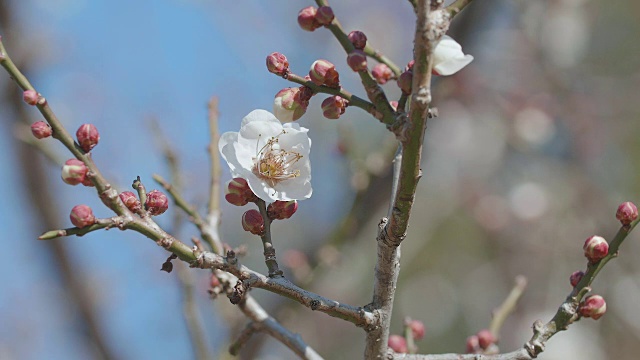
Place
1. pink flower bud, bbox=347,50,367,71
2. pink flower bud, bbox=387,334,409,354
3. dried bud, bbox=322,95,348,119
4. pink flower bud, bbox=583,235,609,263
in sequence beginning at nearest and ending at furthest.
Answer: pink flower bud, bbox=347,50,367,71
dried bud, bbox=322,95,348,119
pink flower bud, bbox=583,235,609,263
pink flower bud, bbox=387,334,409,354

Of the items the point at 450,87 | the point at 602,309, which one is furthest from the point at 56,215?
the point at 602,309

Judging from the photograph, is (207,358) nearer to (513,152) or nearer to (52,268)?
(52,268)

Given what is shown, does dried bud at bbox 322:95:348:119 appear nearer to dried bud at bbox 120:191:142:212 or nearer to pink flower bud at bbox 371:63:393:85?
pink flower bud at bbox 371:63:393:85

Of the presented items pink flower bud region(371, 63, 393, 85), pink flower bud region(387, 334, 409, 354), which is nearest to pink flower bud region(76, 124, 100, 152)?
pink flower bud region(371, 63, 393, 85)

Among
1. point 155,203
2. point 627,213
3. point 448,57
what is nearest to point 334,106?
point 448,57

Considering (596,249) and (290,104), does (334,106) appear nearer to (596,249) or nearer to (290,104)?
(290,104)
